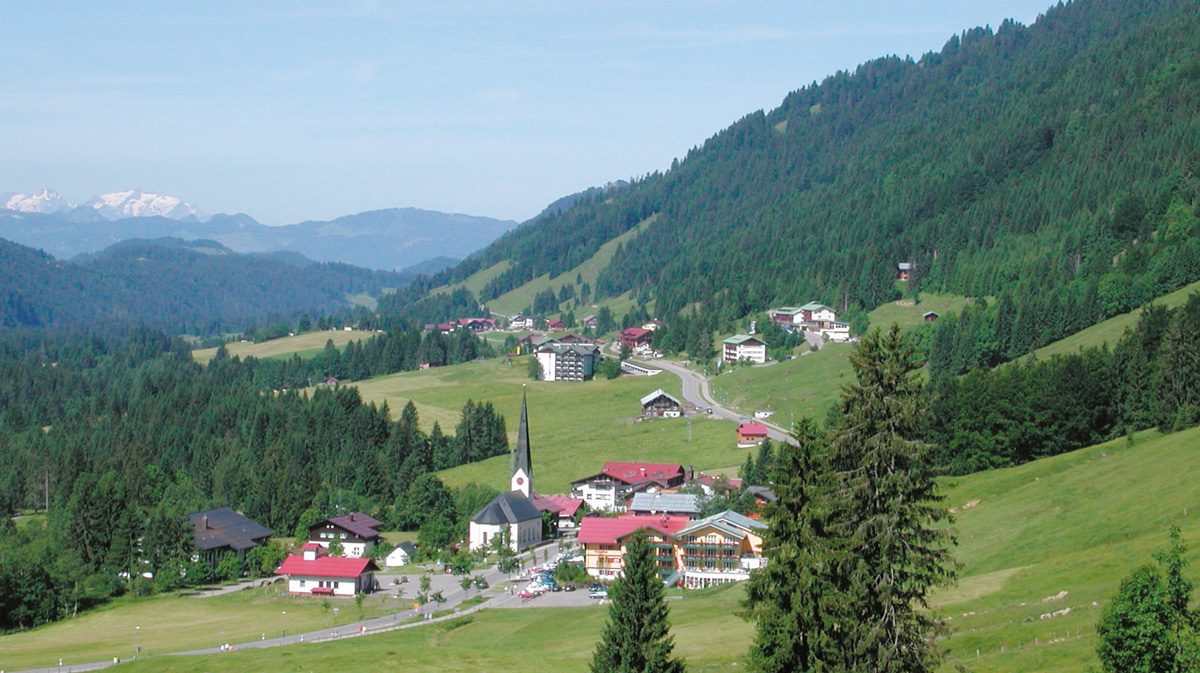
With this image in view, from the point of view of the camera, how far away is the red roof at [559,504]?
350 ft

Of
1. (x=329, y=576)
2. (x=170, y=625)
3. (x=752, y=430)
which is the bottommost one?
(x=170, y=625)

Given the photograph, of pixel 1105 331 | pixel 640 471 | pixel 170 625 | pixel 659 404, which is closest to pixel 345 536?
pixel 170 625

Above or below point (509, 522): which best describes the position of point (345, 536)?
below

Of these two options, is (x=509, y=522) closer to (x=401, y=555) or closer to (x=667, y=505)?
(x=401, y=555)

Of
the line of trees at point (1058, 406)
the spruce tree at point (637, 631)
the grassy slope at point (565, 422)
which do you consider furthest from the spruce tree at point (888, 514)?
the grassy slope at point (565, 422)

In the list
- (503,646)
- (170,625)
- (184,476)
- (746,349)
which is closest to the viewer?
(503,646)

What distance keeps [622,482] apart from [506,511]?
53.3 feet

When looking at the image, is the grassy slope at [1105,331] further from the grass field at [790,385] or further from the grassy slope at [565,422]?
the grassy slope at [565,422]

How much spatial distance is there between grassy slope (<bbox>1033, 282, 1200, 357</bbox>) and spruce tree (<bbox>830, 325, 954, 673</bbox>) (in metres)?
97.2

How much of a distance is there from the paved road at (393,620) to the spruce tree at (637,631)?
37130mm

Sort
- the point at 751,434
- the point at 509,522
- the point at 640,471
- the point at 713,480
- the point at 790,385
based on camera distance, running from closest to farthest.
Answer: the point at 509,522 < the point at 713,480 < the point at 640,471 < the point at 751,434 < the point at 790,385

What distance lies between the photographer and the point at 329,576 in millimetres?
85438

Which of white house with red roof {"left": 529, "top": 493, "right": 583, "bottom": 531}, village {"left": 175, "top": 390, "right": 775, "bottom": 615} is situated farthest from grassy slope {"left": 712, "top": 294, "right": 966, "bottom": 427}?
white house with red roof {"left": 529, "top": 493, "right": 583, "bottom": 531}

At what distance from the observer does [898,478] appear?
28.0m
